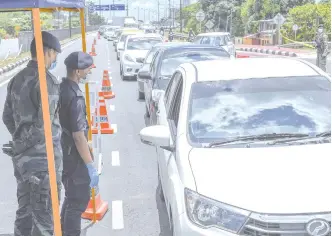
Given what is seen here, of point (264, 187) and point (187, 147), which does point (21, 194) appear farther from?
point (264, 187)

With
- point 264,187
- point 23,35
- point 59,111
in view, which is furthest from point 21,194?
point 23,35

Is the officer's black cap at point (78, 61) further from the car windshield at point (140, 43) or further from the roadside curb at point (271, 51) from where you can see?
the roadside curb at point (271, 51)

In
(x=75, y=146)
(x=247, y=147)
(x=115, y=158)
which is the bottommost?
(x=115, y=158)

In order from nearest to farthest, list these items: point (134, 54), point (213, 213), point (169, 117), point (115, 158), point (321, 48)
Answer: point (213, 213) < point (169, 117) < point (115, 158) < point (321, 48) < point (134, 54)

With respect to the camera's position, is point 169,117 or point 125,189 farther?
point 125,189

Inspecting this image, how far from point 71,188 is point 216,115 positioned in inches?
54.5

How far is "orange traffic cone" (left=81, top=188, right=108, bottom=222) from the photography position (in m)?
6.02

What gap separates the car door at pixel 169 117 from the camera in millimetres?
4941

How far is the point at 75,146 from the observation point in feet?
15.8

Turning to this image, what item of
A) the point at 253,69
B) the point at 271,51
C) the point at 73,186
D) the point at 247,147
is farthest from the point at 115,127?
the point at 271,51

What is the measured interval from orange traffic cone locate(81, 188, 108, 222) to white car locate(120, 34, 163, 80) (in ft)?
42.7

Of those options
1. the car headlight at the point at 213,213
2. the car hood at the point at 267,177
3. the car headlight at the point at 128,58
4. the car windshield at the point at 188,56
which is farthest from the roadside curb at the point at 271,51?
the car headlight at the point at 213,213

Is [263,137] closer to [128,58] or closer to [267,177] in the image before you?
[267,177]

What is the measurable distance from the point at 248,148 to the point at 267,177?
0.53 m
